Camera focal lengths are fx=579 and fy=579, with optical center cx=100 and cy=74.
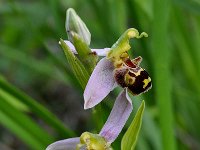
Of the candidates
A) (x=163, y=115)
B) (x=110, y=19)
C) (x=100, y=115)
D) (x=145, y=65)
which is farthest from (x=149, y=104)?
(x=100, y=115)

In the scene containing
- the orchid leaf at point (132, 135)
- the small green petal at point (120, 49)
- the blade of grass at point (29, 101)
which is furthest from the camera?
the blade of grass at point (29, 101)

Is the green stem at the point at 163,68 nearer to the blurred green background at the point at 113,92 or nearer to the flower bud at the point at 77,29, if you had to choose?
the blurred green background at the point at 113,92

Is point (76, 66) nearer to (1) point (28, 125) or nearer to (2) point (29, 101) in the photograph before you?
(2) point (29, 101)

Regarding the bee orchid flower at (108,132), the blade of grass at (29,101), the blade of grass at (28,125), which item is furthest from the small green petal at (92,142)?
the blade of grass at (28,125)

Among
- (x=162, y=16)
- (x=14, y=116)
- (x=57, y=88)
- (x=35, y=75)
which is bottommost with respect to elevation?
(x=57, y=88)

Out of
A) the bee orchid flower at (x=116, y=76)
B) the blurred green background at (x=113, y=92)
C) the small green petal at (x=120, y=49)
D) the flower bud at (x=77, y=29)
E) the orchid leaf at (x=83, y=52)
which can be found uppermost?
the flower bud at (x=77, y=29)

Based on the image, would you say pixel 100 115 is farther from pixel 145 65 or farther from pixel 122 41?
pixel 145 65
